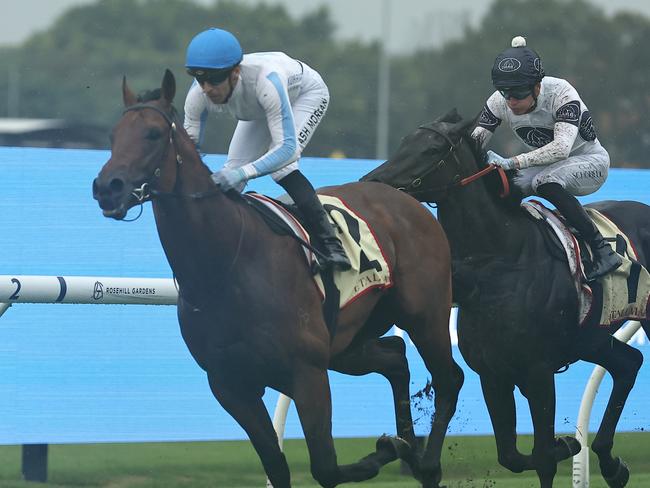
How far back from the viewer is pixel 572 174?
5.90 m

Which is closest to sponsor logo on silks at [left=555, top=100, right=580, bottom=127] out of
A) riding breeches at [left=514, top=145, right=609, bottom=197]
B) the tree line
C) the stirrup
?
riding breeches at [left=514, top=145, right=609, bottom=197]

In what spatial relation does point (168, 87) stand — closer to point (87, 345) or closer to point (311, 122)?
point (311, 122)

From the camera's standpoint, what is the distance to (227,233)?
4633 mm

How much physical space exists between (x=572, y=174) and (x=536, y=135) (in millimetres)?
256

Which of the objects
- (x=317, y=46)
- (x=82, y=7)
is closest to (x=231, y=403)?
(x=317, y=46)

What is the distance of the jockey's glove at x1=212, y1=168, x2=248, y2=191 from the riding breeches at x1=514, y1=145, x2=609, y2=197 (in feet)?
5.74

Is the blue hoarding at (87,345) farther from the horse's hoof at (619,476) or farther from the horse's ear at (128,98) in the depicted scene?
the horse's ear at (128,98)

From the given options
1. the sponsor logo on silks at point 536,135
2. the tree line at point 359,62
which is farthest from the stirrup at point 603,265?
the tree line at point 359,62

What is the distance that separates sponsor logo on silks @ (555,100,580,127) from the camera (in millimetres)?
5699

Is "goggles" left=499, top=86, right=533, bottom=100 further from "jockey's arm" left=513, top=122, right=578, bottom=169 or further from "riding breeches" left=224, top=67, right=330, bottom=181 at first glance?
"riding breeches" left=224, top=67, right=330, bottom=181

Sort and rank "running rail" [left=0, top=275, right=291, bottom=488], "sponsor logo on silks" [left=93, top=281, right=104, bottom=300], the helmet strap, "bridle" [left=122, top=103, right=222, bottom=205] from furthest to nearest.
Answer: "sponsor logo on silks" [left=93, top=281, right=104, bottom=300], "running rail" [left=0, top=275, right=291, bottom=488], the helmet strap, "bridle" [left=122, top=103, right=222, bottom=205]

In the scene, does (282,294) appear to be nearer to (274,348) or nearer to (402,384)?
(274,348)

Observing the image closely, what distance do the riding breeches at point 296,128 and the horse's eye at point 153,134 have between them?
2.37ft

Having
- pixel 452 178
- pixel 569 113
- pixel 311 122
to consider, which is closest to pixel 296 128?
pixel 311 122
